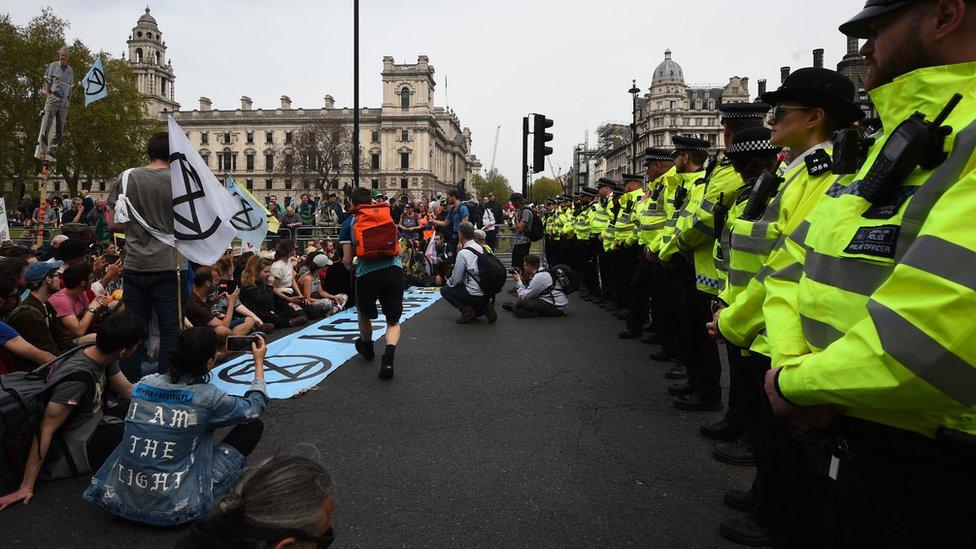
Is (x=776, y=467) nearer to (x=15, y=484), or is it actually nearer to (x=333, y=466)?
(x=333, y=466)

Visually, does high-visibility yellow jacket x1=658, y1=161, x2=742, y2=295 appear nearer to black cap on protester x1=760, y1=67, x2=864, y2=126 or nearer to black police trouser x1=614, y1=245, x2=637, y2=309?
black cap on protester x1=760, y1=67, x2=864, y2=126

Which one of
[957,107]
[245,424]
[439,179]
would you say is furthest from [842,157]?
[439,179]

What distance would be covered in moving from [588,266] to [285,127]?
4253 inches

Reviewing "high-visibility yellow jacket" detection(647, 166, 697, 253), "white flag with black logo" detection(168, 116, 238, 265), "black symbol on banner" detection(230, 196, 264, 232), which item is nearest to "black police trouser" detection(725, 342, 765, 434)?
"high-visibility yellow jacket" detection(647, 166, 697, 253)

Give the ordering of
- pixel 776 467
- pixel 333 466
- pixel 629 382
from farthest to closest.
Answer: pixel 629 382, pixel 333 466, pixel 776 467

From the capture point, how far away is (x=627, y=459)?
4383 millimetres

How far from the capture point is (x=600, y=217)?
1232cm

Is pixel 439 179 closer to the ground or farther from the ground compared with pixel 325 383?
farther from the ground

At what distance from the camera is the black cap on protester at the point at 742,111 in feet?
15.3

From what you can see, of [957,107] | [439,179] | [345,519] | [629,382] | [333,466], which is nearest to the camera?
[957,107]

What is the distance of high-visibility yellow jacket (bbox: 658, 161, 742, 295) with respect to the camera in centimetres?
502

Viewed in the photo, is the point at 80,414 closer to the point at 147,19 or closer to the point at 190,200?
the point at 190,200

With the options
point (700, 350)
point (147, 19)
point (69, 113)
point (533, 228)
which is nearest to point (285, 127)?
point (147, 19)

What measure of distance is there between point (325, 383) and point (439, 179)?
117573mm
